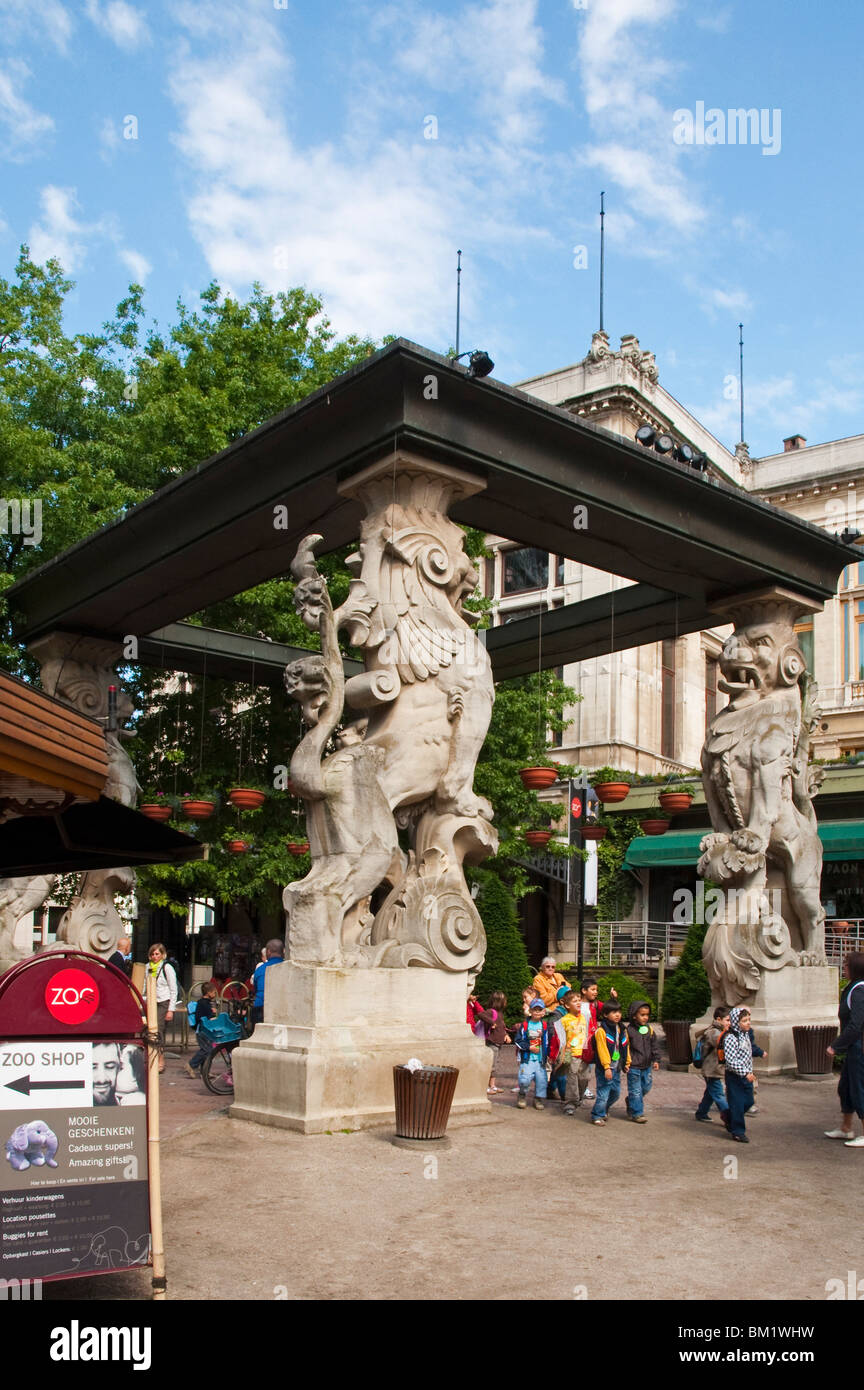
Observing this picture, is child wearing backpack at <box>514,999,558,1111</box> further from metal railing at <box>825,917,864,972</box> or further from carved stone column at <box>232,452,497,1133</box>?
metal railing at <box>825,917,864,972</box>

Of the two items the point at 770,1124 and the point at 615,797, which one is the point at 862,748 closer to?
the point at 615,797

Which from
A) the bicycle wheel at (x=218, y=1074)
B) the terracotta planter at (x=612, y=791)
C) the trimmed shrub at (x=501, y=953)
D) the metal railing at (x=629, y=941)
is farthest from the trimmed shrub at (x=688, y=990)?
the metal railing at (x=629, y=941)

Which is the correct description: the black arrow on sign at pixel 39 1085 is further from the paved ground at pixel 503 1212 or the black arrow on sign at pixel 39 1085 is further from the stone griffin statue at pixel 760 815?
the stone griffin statue at pixel 760 815

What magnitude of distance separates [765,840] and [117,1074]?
10.3 meters

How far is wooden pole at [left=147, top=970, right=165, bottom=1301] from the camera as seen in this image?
521 cm

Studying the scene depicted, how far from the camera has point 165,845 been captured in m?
7.48

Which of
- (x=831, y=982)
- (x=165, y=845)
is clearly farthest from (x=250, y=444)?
(x=831, y=982)

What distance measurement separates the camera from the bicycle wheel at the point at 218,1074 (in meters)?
13.2

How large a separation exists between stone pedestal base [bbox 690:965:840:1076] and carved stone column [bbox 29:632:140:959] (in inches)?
298

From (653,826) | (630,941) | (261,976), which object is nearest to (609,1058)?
(261,976)

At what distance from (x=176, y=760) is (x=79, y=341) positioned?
8.84 meters

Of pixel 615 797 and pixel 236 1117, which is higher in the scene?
pixel 615 797

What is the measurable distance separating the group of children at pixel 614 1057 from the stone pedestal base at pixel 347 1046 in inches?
45.0

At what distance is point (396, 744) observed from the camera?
A: 34.8 ft
